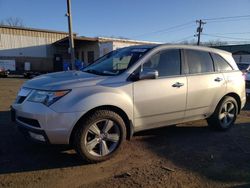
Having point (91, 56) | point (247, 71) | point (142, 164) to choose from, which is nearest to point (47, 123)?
point (142, 164)

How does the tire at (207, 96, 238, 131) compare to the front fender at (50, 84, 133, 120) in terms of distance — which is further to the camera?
the tire at (207, 96, 238, 131)

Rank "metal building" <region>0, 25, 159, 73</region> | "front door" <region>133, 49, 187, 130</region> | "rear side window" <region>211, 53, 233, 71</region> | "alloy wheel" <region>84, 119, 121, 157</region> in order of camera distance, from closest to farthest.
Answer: "alloy wheel" <region>84, 119, 121, 157</region>, "front door" <region>133, 49, 187, 130</region>, "rear side window" <region>211, 53, 233, 71</region>, "metal building" <region>0, 25, 159, 73</region>

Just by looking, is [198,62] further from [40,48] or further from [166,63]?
[40,48]

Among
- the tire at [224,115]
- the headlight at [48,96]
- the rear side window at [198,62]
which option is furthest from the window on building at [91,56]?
the headlight at [48,96]

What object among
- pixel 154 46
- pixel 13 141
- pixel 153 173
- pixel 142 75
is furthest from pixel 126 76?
pixel 13 141

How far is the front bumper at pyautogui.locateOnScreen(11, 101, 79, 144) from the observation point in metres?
3.78

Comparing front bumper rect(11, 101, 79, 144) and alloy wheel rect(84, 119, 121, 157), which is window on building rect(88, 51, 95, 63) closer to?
alloy wheel rect(84, 119, 121, 157)

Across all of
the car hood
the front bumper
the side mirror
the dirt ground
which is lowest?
the dirt ground

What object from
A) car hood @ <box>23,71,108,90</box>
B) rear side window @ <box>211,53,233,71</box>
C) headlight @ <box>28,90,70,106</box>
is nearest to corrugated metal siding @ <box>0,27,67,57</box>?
car hood @ <box>23,71,108,90</box>

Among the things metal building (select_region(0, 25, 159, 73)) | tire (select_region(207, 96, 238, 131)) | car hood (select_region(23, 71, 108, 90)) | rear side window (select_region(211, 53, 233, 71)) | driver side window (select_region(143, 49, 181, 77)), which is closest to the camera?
car hood (select_region(23, 71, 108, 90))

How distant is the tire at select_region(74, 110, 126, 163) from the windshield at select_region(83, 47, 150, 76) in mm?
791

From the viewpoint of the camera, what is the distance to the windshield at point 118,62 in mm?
4648

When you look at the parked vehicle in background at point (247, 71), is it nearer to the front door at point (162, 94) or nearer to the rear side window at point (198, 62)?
the rear side window at point (198, 62)

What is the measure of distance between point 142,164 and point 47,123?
1.53m
